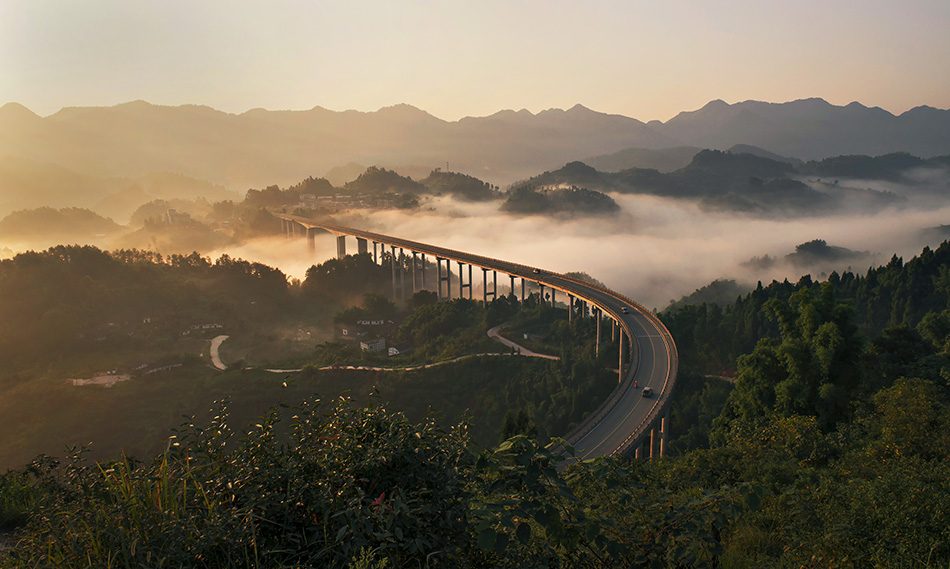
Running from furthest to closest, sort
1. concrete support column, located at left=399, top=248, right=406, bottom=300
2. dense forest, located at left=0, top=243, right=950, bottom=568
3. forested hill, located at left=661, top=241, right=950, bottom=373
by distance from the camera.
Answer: concrete support column, located at left=399, top=248, right=406, bottom=300, forested hill, located at left=661, top=241, right=950, bottom=373, dense forest, located at left=0, top=243, right=950, bottom=568

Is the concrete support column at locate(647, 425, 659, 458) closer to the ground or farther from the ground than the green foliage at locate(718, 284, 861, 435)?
closer to the ground

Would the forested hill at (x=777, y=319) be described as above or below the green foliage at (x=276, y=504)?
below

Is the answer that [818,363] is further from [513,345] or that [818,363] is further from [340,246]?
[340,246]

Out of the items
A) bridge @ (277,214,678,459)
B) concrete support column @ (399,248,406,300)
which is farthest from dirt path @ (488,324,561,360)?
concrete support column @ (399,248,406,300)

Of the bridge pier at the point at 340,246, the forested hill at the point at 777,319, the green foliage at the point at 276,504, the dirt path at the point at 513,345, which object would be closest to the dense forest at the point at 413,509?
the green foliage at the point at 276,504

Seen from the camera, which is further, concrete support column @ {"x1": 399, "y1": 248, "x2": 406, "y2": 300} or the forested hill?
concrete support column @ {"x1": 399, "y1": 248, "x2": 406, "y2": 300}

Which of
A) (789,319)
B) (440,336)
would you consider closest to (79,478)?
(789,319)

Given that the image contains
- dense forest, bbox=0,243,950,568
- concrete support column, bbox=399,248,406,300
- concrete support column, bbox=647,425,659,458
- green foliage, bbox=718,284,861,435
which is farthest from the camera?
concrete support column, bbox=399,248,406,300

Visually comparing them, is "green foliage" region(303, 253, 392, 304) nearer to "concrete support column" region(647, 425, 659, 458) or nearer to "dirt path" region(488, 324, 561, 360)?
"dirt path" region(488, 324, 561, 360)

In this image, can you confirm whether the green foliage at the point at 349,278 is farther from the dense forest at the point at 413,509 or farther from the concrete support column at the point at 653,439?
the dense forest at the point at 413,509
